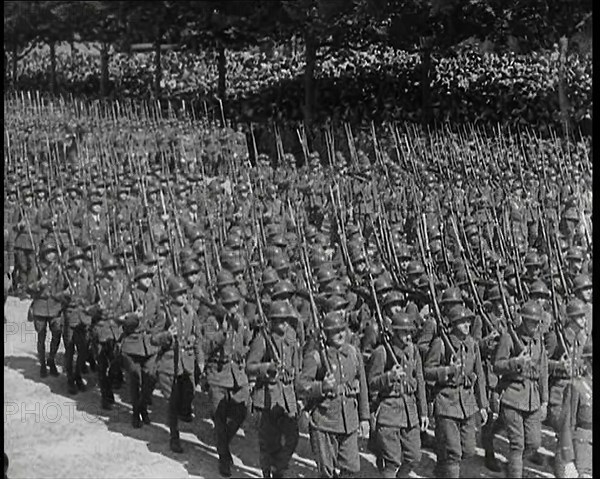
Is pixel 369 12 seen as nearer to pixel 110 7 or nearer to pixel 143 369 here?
pixel 110 7

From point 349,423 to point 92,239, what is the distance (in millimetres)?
4376

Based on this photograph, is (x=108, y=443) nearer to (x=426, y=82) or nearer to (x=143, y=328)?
(x=143, y=328)

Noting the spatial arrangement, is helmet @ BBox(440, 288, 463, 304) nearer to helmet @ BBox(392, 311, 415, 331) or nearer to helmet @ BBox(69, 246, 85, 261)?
helmet @ BBox(392, 311, 415, 331)

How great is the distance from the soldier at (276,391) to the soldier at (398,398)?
1.99 ft

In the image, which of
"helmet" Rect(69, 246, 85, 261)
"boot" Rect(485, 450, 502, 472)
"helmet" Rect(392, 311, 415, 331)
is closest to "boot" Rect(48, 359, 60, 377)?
"helmet" Rect(69, 246, 85, 261)

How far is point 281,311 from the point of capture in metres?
6.61

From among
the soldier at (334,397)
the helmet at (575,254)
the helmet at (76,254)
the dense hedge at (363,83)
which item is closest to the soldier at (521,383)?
the soldier at (334,397)

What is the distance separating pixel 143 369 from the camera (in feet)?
24.9

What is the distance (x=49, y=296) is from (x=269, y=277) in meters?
2.07

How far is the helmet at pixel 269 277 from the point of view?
826 cm

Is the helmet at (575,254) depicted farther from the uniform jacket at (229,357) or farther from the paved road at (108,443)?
the uniform jacket at (229,357)

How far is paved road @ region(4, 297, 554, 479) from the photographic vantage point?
686cm

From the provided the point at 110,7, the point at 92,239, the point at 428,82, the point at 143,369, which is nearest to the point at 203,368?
the point at 143,369

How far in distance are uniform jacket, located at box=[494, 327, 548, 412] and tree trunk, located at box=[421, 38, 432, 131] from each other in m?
5.73
